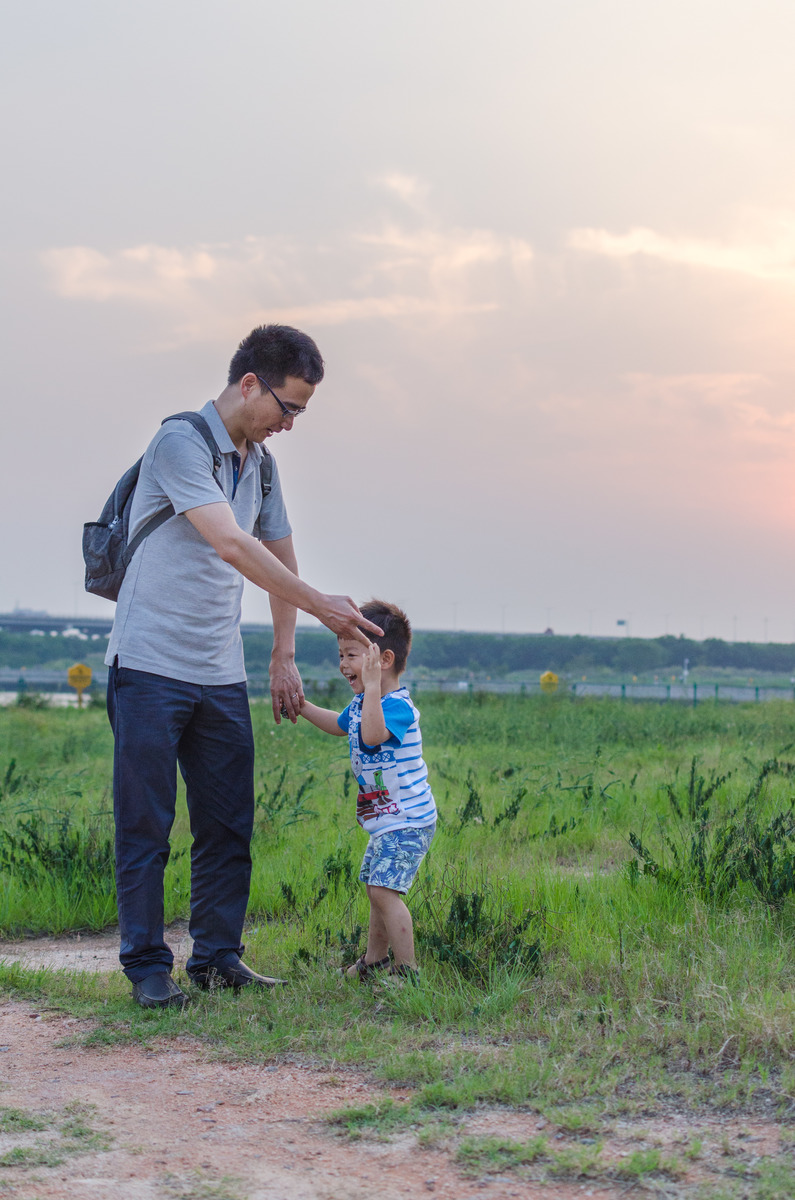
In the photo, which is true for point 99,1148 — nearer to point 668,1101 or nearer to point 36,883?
point 668,1101

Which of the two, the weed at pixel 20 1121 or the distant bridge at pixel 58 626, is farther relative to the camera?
the distant bridge at pixel 58 626

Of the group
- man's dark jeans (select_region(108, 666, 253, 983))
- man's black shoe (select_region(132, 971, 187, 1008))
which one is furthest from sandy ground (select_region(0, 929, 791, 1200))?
man's dark jeans (select_region(108, 666, 253, 983))

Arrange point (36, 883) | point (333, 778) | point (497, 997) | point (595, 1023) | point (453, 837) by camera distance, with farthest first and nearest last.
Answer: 1. point (333, 778)
2. point (453, 837)
3. point (36, 883)
4. point (497, 997)
5. point (595, 1023)

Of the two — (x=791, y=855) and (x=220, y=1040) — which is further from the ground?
(x=791, y=855)

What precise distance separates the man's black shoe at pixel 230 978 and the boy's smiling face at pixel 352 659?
1.21 metres

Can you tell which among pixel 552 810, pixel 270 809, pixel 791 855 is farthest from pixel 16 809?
pixel 791 855

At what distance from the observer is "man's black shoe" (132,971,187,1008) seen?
380 cm

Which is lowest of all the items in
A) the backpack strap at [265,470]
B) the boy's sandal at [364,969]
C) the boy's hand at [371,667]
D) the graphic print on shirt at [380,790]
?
the boy's sandal at [364,969]

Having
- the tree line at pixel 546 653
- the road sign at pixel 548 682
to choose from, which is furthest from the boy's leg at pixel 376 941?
the tree line at pixel 546 653

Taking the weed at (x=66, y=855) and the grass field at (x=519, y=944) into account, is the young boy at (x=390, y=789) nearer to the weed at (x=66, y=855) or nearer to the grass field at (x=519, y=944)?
the grass field at (x=519, y=944)

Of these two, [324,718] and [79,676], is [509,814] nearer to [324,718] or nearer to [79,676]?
[324,718]

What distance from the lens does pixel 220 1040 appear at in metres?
3.51

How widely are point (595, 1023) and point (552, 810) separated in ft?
13.4

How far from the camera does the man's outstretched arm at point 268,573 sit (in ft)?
11.9
